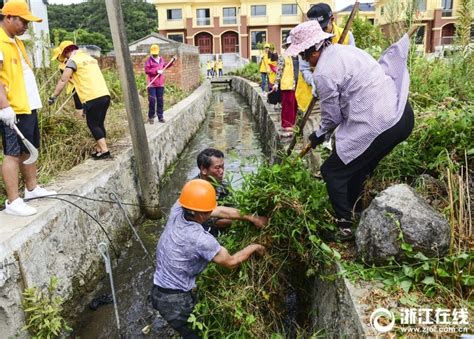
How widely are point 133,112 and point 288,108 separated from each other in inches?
112

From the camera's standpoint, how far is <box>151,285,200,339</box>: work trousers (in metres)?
3.04

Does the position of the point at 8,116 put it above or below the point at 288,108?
above

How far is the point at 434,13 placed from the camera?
36781mm

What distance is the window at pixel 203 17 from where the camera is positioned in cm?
4500

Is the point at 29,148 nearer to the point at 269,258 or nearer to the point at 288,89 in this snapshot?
the point at 269,258

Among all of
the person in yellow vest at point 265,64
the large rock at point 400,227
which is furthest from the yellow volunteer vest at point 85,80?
the person in yellow vest at point 265,64

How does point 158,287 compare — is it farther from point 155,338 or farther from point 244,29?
point 244,29

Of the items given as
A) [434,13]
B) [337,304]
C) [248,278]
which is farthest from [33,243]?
[434,13]

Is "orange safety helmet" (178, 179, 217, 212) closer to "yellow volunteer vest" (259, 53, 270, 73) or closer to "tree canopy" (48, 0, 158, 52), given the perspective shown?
"yellow volunteer vest" (259, 53, 270, 73)

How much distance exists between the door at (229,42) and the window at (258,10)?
3354 mm

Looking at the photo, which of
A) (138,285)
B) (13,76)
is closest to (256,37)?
(138,285)

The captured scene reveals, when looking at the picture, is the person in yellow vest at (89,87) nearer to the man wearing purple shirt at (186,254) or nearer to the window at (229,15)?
the man wearing purple shirt at (186,254)

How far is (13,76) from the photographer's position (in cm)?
368

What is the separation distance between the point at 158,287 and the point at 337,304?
1.34 metres
